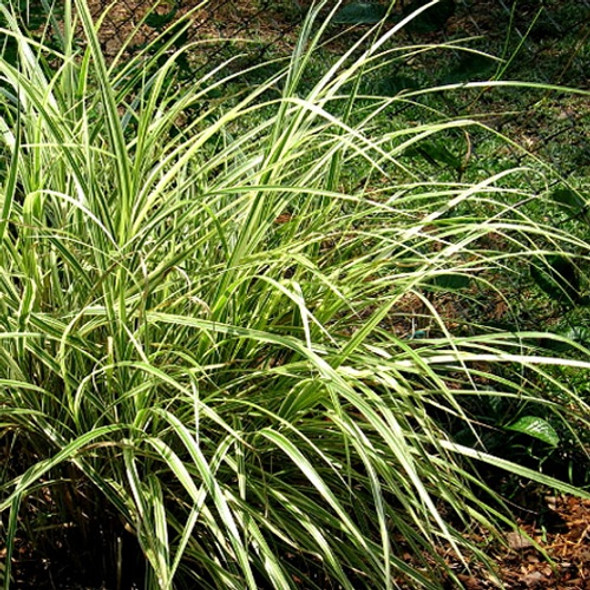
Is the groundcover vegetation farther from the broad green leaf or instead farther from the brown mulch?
the broad green leaf

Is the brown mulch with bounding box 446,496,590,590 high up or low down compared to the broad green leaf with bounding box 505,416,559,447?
down

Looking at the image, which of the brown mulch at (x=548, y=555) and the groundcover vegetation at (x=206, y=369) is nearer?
the groundcover vegetation at (x=206, y=369)

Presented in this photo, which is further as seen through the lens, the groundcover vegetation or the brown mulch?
the brown mulch

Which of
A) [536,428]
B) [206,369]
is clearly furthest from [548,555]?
[206,369]

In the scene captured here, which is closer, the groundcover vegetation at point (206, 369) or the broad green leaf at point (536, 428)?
the groundcover vegetation at point (206, 369)

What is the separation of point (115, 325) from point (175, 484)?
345mm

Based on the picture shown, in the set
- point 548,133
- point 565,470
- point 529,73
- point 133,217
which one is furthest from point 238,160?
point 529,73

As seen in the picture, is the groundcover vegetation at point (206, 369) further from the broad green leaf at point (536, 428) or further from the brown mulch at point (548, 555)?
the broad green leaf at point (536, 428)

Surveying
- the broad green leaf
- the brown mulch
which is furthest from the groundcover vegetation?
the broad green leaf

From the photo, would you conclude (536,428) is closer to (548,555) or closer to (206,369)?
(548,555)

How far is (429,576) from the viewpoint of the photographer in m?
2.07

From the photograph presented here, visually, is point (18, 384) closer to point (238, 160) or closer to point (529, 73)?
point (238, 160)

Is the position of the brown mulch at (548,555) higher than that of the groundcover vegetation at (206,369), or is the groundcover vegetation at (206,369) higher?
the groundcover vegetation at (206,369)

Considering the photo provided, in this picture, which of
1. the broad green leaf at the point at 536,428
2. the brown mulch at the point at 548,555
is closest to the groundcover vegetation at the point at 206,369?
the brown mulch at the point at 548,555
